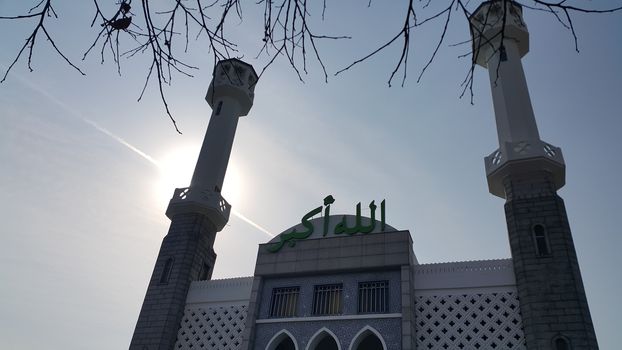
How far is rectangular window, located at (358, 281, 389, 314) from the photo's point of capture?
1280 centimetres

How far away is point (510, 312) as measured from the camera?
1167 centimetres

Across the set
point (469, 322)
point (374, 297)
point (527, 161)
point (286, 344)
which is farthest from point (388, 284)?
point (527, 161)

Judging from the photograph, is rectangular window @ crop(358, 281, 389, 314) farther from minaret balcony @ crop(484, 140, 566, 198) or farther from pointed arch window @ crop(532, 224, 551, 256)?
minaret balcony @ crop(484, 140, 566, 198)

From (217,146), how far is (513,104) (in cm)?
1105

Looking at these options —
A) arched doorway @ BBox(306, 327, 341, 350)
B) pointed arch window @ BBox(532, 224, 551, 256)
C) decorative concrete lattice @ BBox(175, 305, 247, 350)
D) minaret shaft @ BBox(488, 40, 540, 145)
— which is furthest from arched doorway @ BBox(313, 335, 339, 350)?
minaret shaft @ BBox(488, 40, 540, 145)

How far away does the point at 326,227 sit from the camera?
14953 mm

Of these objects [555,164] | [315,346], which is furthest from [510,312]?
[315,346]

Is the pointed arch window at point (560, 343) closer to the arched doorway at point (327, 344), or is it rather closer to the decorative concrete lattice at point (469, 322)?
the decorative concrete lattice at point (469, 322)

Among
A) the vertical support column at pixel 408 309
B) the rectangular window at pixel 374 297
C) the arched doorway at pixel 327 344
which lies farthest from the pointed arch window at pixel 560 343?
the arched doorway at pixel 327 344

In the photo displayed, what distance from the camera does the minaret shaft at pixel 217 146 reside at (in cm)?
1781

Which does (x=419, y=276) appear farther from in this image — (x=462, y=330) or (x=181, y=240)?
(x=181, y=240)

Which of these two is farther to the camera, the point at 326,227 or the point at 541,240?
the point at 326,227

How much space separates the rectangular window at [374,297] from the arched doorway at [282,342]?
2137 millimetres

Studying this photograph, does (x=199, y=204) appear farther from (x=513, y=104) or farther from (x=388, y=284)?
(x=513, y=104)
